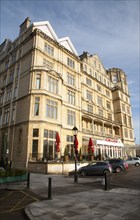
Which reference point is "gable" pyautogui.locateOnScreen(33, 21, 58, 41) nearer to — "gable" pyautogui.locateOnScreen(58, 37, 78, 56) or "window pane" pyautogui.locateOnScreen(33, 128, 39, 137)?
"gable" pyautogui.locateOnScreen(58, 37, 78, 56)

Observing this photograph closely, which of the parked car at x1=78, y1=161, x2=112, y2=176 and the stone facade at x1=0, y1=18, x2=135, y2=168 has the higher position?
the stone facade at x1=0, y1=18, x2=135, y2=168

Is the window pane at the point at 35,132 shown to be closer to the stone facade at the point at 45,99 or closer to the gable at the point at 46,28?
the stone facade at the point at 45,99

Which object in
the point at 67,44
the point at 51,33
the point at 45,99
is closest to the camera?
the point at 45,99

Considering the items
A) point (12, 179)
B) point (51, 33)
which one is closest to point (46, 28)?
point (51, 33)

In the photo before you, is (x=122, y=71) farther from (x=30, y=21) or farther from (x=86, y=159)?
(x=86, y=159)

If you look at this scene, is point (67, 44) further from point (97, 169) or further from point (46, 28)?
point (97, 169)

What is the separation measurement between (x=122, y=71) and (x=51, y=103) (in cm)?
4059

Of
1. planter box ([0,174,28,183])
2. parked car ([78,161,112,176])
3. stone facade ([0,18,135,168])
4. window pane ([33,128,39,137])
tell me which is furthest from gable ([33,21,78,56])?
planter box ([0,174,28,183])

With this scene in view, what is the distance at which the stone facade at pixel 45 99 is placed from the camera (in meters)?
25.1

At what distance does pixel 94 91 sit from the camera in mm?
43531

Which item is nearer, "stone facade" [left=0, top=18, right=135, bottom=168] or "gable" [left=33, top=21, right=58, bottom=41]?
"stone facade" [left=0, top=18, right=135, bottom=168]

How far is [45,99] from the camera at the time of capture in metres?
26.4

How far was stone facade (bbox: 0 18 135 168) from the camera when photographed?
25.1 metres

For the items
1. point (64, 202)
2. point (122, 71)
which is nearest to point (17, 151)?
point (64, 202)
